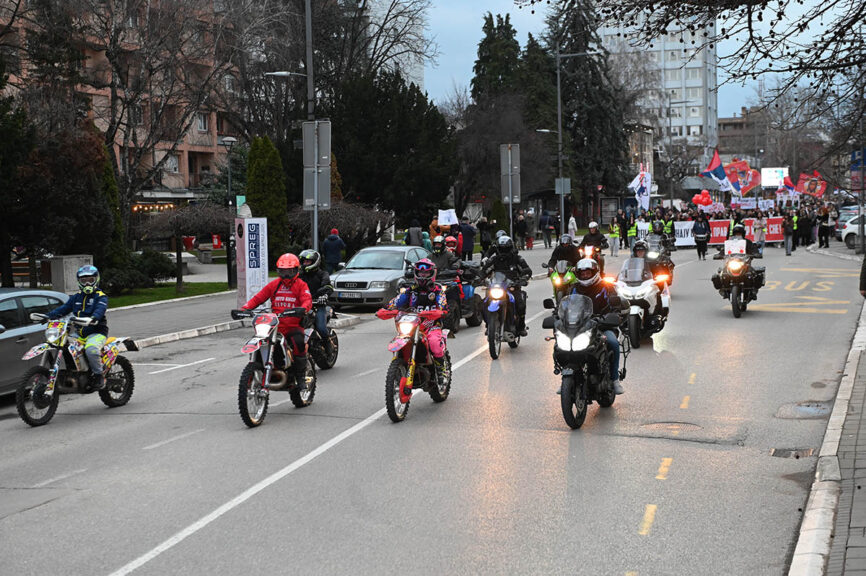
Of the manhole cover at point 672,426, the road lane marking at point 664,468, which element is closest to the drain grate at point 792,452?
the road lane marking at point 664,468

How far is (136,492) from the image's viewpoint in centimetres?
805

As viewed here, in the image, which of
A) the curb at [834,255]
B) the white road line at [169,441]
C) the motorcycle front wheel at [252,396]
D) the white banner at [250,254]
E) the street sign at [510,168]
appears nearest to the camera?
the white road line at [169,441]

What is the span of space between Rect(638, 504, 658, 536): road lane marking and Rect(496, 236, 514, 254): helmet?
8645 mm

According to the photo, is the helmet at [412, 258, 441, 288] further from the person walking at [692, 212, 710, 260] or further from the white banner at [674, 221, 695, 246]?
the white banner at [674, 221, 695, 246]

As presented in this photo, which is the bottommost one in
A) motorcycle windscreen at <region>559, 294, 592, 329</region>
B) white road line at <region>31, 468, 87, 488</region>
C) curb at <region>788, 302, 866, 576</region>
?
white road line at <region>31, 468, 87, 488</region>

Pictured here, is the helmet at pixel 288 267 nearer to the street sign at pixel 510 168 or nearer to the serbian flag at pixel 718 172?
the street sign at pixel 510 168

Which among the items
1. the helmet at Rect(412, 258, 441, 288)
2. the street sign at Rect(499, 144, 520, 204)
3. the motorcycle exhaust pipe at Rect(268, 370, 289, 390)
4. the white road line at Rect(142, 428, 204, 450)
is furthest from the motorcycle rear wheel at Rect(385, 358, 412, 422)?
the street sign at Rect(499, 144, 520, 204)

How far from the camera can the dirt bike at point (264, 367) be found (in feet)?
34.4

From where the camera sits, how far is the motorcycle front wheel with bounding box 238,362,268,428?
1041cm

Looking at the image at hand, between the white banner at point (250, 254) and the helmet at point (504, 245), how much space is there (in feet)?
25.1

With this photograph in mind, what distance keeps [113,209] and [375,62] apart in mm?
26686

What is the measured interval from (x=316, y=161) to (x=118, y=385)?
11244 millimetres

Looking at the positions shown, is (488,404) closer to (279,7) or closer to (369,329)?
(369,329)

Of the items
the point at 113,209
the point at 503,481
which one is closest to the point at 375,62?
the point at 113,209
